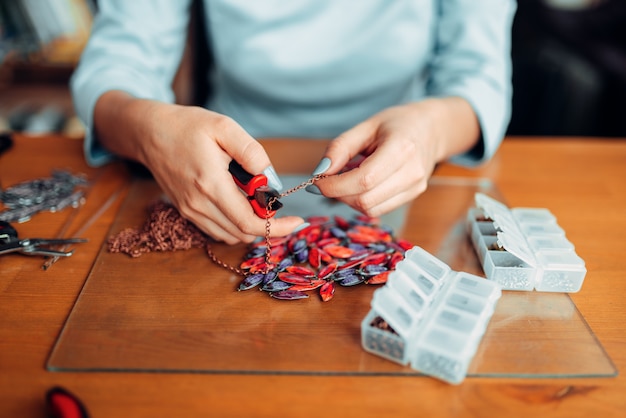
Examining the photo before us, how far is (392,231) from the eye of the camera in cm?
79

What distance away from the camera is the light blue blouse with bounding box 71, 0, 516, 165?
976 mm

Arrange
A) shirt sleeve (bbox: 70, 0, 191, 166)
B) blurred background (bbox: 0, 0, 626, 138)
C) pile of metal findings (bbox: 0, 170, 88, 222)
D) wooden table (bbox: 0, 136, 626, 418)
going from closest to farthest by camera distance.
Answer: wooden table (bbox: 0, 136, 626, 418), pile of metal findings (bbox: 0, 170, 88, 222), shirt sleeve (bbox: 70, 0, 191, 166), blurred background (bbox: 0, 0, 626, 138)

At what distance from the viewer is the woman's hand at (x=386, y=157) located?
70cm

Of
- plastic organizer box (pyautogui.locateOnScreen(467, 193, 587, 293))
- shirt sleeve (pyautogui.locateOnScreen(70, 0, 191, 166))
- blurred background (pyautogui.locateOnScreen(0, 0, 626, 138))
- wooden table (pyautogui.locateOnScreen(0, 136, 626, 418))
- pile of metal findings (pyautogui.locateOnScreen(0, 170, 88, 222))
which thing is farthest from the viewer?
blurred background (pyautogui.locateOnScreen(0, 0, 626, 138))

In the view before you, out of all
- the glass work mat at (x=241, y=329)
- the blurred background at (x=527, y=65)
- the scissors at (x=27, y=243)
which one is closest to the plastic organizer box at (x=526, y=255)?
the glass work mat at (x=241, y=329)

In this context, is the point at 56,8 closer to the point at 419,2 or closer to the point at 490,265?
the point at 419,2

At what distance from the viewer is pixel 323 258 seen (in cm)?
71

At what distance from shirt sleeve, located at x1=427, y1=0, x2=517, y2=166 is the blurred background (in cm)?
59

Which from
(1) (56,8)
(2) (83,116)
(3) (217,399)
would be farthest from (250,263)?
(1) (56,8)

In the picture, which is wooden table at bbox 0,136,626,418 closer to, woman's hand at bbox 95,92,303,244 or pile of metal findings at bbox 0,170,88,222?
pile of metal findings at bbox 0,170,88,222

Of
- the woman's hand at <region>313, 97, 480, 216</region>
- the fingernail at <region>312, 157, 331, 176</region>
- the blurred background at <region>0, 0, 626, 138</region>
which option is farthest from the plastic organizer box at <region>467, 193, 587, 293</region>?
the blurred background at <region>0, 0, 626, 138</region>

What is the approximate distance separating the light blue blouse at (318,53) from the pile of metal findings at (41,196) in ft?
0.24

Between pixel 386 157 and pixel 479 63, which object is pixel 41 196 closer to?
pixel 386 157

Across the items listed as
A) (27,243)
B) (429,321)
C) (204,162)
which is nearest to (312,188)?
(204,162)
